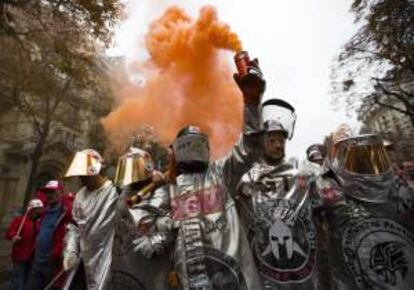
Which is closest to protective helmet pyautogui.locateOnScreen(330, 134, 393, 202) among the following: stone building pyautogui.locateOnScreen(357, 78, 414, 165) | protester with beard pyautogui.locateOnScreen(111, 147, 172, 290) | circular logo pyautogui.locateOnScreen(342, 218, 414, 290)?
circular logo pyautogui.locateOnScreen(342, 218, 414, 290)

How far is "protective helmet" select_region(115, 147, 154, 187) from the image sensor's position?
4172 millimetres

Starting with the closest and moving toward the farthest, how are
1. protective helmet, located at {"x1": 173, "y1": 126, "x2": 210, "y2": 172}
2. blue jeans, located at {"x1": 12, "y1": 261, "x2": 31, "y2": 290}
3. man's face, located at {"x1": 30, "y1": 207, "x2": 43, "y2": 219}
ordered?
protective helmet, located at {"x1": 173, "y1": 126, "x2": 210, "y2": 172}
blue jeans, located at {"x1": 12, "y1": 261, "x2": 31, "y2": 290}
man's face, located at {"x1": 30, "y1": 207, "x2": 43, "y2": 219}

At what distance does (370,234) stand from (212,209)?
1296 millimetres

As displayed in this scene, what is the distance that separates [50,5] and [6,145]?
13332 mm

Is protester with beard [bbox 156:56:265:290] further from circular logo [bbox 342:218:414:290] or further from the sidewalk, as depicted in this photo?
the sidewalk

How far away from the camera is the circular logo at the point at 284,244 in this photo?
2.97 meters

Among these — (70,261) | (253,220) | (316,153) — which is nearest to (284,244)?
(253,220)

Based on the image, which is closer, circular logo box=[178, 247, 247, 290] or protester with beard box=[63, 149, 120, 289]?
circular logo box=[178, 247, 247, 290]

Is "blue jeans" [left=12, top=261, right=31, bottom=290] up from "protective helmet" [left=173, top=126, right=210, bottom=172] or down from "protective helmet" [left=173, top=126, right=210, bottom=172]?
down

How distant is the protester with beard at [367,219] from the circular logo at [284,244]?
0.31m

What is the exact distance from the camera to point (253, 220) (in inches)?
128

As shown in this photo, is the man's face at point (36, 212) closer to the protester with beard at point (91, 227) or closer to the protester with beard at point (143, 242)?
the protester with beard at point (91, 227)

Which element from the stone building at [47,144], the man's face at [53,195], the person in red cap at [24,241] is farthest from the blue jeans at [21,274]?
the stone building at [47,144]

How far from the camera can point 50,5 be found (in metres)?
12.2
